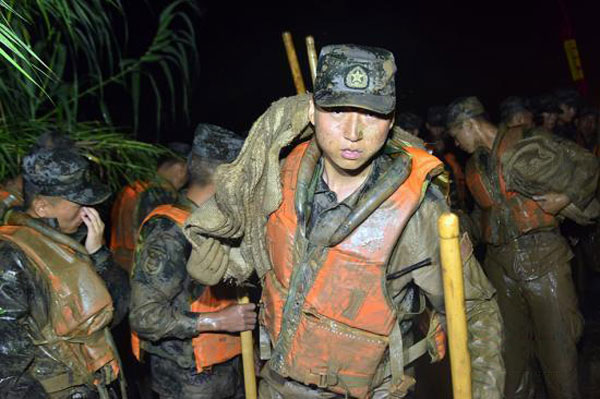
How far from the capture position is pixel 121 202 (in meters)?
6.52

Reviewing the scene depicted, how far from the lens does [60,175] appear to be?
12.0ft

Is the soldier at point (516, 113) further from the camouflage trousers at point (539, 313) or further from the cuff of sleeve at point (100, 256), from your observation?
the cuff of sleeve at point (100, 256)

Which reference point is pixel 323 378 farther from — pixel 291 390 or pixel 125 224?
pixel 125 224

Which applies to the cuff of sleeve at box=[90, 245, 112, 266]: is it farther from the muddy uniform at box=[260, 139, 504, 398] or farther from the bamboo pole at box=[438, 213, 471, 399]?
the bamboo pole at box=[438, 213, 471, 399]

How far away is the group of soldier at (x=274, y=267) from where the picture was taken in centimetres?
270

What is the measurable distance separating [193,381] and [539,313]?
277 cm

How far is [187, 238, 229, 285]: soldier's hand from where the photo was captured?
306cm

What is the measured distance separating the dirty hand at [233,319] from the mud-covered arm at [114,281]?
1.84 feet

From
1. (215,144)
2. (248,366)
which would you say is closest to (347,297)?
(248,366)

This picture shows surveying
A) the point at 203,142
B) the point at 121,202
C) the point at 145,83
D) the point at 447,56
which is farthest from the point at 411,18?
the point at 203,142

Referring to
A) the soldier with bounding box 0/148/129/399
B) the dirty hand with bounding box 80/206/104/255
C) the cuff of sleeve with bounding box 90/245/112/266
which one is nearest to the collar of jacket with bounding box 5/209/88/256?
the soldier with bounding box 0/148/129/399

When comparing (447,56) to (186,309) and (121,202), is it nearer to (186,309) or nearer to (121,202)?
(121,202)

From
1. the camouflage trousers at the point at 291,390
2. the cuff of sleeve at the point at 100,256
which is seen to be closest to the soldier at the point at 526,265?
the camouflage trousers at the point at 291,390

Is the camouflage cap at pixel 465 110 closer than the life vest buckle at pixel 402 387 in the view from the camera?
No
